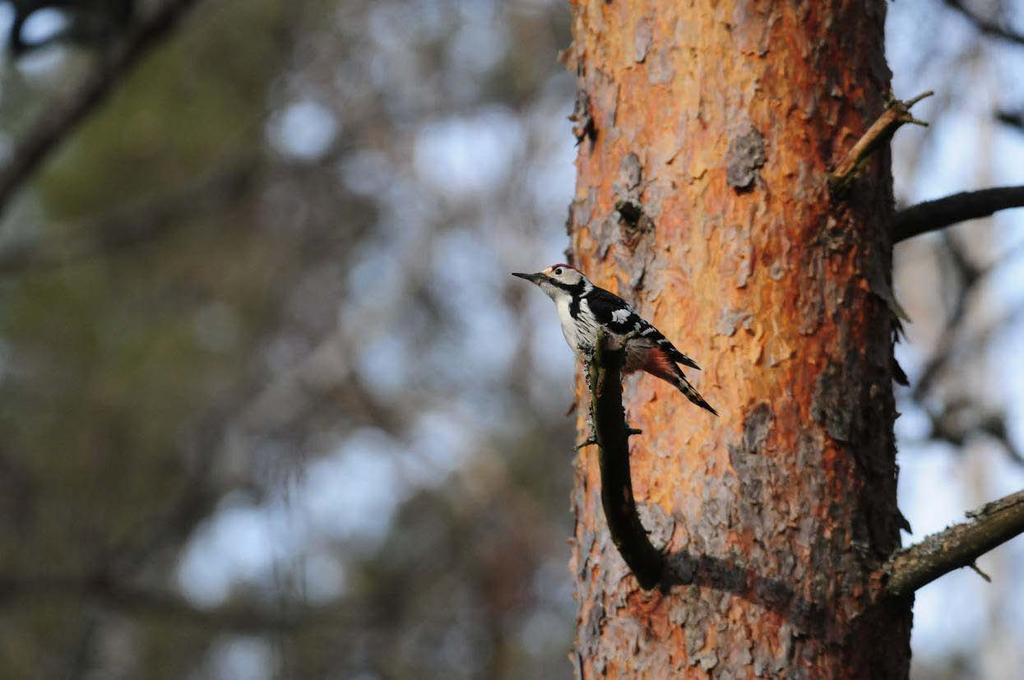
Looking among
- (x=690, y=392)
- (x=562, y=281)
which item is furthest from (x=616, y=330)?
(x=562, y=281)

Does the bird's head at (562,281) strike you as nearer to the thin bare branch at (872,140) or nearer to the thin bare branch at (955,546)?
the thin bare branch at (872,140)

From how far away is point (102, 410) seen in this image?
9.58 meters

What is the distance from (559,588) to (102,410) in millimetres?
4118

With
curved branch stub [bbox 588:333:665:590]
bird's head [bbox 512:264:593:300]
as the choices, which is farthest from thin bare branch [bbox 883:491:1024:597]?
bird's head [bbox 512:264:593:300]

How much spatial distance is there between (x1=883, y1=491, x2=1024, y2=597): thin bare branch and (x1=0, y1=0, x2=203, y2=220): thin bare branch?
102 inches

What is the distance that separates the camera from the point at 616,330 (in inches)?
70.1

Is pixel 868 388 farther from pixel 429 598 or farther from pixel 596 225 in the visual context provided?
pixel 429 598

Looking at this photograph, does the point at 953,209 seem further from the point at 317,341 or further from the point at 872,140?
the point at 317,341

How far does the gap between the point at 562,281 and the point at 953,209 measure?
0.67m

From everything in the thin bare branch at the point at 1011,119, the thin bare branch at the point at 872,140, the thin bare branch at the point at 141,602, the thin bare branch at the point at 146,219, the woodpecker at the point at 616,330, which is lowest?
the woodpecker at the point at 616,330

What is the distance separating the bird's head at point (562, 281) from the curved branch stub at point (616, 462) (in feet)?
1.52

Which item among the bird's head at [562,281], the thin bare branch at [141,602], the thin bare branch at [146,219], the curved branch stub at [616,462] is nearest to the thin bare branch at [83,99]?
the bird's head at [562,281]

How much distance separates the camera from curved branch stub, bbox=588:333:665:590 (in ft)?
4.34

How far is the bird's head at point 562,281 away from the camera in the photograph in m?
1.93
